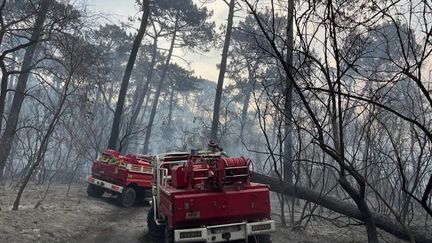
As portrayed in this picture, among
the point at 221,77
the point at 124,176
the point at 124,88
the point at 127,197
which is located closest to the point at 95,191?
the point at 127,197

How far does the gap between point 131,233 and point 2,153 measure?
9.94 meters

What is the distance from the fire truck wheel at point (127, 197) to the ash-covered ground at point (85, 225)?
351 mm

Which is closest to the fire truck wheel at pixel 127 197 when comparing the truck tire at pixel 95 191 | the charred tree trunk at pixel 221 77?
the truck tire at pixel 95 191

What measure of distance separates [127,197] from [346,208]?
7784mm

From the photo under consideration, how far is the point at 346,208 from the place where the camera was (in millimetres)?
11148

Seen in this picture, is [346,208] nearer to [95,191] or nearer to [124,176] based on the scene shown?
[124,176]

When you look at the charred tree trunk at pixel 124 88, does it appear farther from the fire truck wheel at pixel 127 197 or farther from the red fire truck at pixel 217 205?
the red fire truck at pixel 217 205

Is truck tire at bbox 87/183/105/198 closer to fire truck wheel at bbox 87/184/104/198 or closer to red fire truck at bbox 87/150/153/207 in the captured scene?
fire truck wheel at bbox 87/184/104/198

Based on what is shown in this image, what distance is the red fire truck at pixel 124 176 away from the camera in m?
14.5

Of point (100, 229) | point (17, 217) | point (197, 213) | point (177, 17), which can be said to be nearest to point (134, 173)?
point (100, 229)

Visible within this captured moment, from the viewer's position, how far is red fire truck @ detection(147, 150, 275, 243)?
6.86 metres

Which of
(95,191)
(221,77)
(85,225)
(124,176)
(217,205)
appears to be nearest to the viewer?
(217,205)

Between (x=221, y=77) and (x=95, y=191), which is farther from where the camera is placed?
(x=221, y=77)

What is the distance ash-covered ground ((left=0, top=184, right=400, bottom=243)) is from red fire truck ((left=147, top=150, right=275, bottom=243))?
250cm
